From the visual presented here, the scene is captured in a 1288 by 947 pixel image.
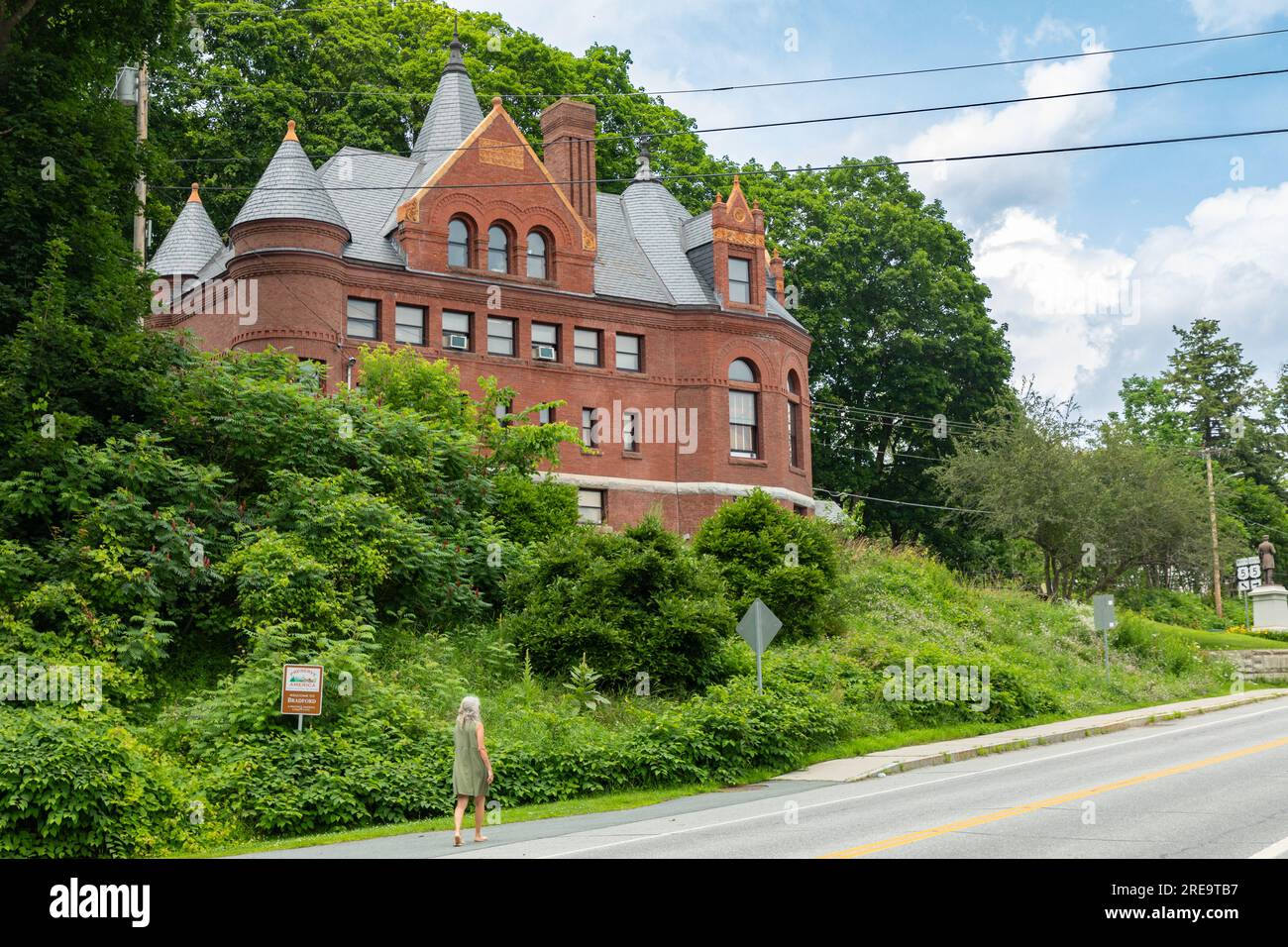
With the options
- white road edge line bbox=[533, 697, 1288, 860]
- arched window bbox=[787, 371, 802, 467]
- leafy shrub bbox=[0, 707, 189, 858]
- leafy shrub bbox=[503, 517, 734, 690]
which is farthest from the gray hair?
arched window bbox=[787, 371, 802, 467]

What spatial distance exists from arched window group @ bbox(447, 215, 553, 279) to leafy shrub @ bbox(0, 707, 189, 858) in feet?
86.3

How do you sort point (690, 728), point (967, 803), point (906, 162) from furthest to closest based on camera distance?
point (906, 162), point (690, 728), point (967, 803)

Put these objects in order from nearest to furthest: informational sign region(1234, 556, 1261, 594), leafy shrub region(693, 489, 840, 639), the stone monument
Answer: leafy shrub region(693, 489, 840, 639)
the stone monument
informational sign region(1234, 556, 1261, 594)

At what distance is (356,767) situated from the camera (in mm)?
17578

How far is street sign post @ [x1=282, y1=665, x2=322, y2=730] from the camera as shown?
17891 mm

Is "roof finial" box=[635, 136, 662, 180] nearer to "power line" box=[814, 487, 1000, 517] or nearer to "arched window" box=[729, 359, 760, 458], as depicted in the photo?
"arched window" box=[729, 359, 760, 458]

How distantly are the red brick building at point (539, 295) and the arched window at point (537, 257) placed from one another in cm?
6

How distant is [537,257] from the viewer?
1625 inches

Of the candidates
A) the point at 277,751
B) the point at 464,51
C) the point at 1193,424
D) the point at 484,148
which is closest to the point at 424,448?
the point at 277,751

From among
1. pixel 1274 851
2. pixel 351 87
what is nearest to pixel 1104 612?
pixel 1274 851

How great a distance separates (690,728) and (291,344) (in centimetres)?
2011
